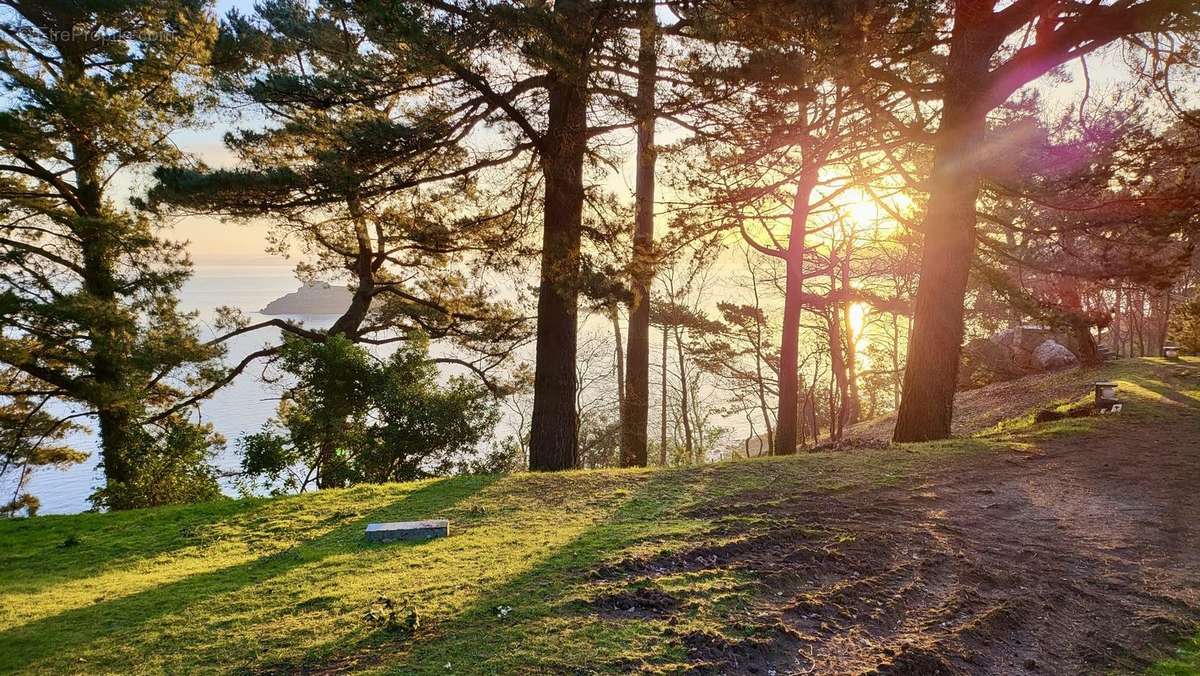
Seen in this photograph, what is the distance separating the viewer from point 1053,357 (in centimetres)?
1505

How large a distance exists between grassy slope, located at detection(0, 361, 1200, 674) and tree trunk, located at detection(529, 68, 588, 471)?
1.98m

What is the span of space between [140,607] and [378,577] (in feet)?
3.61

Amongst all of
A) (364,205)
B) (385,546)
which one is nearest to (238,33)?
(364,205)

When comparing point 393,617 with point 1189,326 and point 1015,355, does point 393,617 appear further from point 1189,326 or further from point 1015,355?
point 1189,326

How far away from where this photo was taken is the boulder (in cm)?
1496

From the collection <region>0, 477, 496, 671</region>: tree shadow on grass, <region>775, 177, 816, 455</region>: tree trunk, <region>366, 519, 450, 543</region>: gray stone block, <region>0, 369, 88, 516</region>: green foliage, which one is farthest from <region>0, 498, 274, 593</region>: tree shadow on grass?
<region>775, 177, 816, 455</region>: tree trunk

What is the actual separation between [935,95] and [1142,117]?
13.3 ft

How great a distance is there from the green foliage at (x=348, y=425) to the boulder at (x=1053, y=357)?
15172 mm

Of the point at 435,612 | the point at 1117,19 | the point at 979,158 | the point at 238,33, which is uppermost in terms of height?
the point at 238,33

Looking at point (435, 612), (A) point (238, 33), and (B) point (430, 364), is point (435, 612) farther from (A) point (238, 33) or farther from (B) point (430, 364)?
(A) point (238, 33)

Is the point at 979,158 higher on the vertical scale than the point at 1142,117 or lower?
lower

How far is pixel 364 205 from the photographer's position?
9.30 meters

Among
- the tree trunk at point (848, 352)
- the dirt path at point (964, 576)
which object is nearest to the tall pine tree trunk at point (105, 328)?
the dirt path at point (964, 576)

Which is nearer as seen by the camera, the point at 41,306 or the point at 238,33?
the point at 41,306
